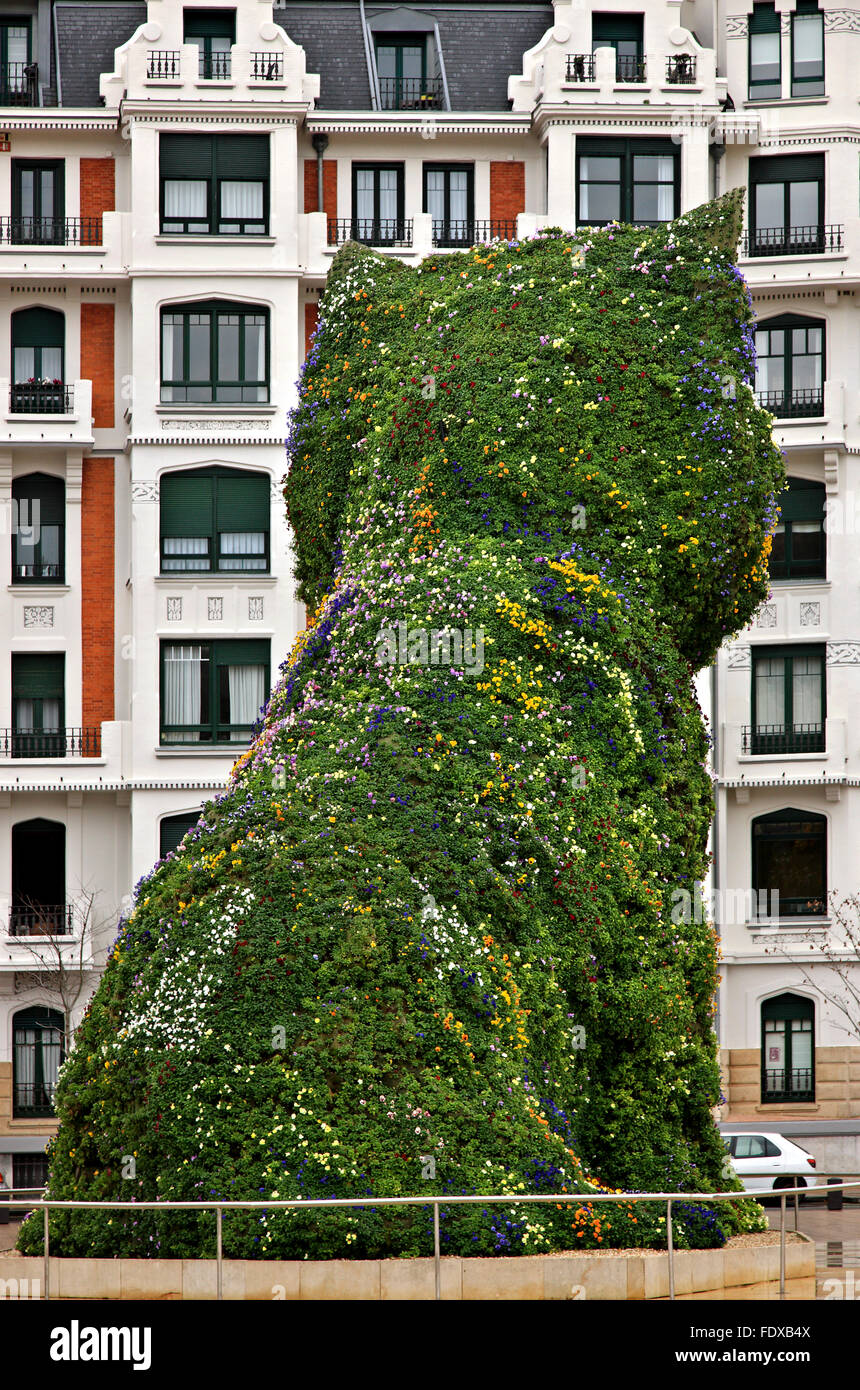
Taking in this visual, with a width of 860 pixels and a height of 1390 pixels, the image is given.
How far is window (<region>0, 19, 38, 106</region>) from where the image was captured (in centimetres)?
4409

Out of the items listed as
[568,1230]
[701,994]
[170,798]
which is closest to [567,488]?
[701,994]

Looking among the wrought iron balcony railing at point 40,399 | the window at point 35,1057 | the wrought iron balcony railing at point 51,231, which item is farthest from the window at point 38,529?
the window at point 35,1057

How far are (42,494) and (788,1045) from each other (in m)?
22.1

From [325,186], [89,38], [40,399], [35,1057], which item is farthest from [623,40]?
[35,1057]

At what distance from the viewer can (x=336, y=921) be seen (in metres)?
15.6

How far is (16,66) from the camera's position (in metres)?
44.5

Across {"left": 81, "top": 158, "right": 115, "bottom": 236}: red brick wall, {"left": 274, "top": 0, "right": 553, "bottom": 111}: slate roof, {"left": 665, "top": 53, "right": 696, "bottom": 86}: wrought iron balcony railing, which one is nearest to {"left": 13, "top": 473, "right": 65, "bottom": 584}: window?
Answer: {"left": 81, "top": 158, "right": 115, "bottom": 236}: red brick wall

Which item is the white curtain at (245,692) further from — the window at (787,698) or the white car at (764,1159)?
the white car at (764,1159)

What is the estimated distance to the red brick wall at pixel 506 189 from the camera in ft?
147

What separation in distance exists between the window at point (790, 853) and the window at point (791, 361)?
10030 mm

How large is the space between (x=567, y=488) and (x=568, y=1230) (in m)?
7.62

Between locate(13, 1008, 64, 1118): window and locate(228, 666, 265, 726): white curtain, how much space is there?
7.99 meters
